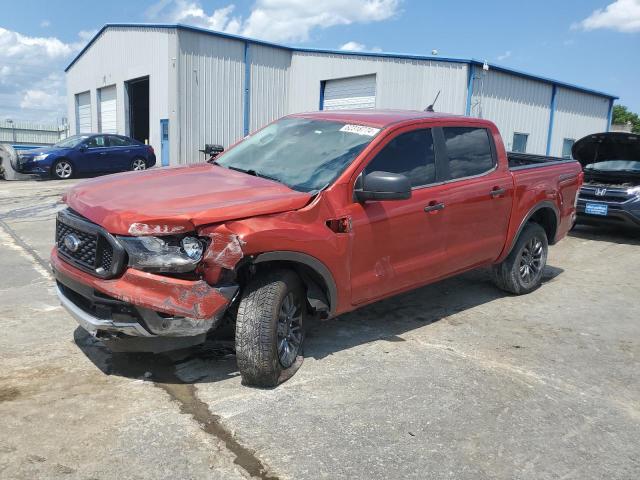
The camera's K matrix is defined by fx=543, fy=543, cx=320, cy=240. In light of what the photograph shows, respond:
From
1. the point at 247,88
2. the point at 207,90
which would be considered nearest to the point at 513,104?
the point at 247,88

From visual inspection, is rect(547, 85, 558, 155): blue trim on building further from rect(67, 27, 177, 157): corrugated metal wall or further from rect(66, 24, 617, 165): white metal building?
rect(67, 27, 177, 157): corrugated metal wall

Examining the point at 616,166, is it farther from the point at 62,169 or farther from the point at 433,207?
the point at 62,169

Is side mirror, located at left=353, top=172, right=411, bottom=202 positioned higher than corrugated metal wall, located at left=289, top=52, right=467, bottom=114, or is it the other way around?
corrugated metal wall, located at left=289, top=52, right=467, bottom=114

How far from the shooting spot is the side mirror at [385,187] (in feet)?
12.0

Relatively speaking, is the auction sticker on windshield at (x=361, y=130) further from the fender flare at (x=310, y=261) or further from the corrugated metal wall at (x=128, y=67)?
the corrugated metal wall at (x=128, y=67)

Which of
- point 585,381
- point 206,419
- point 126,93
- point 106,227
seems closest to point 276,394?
point 206,419

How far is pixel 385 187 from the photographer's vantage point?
3.66 m

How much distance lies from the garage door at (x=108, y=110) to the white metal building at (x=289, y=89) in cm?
124

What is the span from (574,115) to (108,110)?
2158cm

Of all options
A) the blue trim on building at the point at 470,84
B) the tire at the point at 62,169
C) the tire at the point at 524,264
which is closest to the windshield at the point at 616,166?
the tire at the point at 524,264

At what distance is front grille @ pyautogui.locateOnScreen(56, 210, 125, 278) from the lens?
10.3 feet

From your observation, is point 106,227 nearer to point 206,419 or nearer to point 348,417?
point 206,419

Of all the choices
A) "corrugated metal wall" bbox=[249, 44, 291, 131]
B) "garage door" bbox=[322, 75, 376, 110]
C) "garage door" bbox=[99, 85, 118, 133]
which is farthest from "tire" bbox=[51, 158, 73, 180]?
"garage door" bbox=[322, 75, 376, 110]

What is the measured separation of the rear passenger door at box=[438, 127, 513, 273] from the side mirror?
96cm
